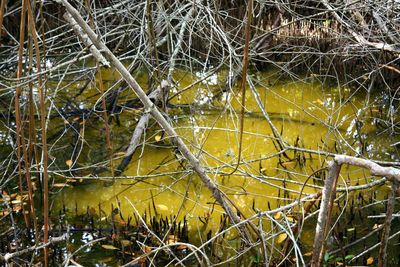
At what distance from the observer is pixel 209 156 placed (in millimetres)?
4363

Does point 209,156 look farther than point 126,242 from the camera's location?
Yes

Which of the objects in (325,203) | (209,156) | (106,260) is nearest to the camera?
(325,203)

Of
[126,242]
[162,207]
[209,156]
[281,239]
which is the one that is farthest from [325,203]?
[209,156]

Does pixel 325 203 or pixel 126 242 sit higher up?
pixel 325 203

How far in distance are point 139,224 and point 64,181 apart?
0.97m

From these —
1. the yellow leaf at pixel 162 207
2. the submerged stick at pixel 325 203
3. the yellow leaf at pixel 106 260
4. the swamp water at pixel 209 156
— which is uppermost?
the submerged stick at pixel 325 203

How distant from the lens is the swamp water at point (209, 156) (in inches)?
145

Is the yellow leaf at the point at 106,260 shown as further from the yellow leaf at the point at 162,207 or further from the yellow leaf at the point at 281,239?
the yellow leaf at the point at 281,239

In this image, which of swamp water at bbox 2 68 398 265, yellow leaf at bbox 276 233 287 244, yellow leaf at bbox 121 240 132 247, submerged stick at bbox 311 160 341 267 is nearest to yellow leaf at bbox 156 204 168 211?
swamp water at bbox 2 68 398 265

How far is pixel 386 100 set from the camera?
216 inches

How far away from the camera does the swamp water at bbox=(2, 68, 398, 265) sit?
3.69m

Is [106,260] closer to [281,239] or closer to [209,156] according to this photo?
[281,239]

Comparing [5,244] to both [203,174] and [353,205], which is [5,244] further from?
[353,205]

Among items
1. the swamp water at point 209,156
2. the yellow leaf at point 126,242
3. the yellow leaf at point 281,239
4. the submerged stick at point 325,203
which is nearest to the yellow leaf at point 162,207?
the swamp water at point 209,156
